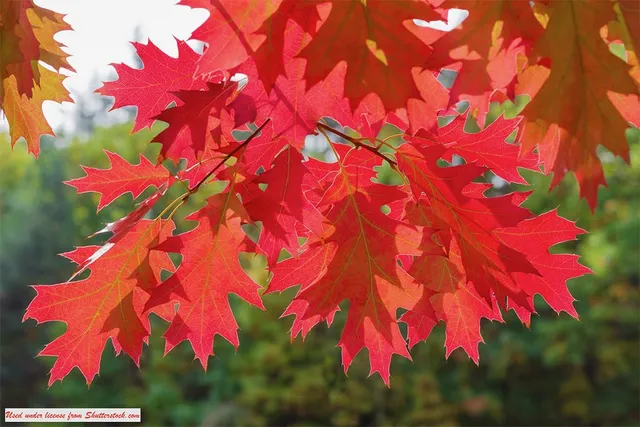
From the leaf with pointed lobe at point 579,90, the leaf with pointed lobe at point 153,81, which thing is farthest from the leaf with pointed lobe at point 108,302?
the leaf with pointed lobe at point 579,90

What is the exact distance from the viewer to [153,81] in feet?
2.22

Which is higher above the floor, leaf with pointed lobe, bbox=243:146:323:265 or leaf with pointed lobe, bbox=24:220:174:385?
leaf with pointed lobe, bbox=243:146:323:265

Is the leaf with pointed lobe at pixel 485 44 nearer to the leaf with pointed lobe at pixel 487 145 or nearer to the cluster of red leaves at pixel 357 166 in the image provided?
the cluster of red leaves at pixel 357 166

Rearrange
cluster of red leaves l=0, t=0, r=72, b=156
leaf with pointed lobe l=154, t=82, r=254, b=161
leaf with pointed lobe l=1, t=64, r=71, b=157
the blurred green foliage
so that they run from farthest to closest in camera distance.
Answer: the blurred green foliage → leaf with pointed lobe l=1, t=64, r=71, b=157 → cluster of red leaves l=0, t=0, r=72, b=156 → leaf with pointed lobe l=154, t=82, r=254, b=161

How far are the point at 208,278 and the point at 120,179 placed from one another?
0.59 ft

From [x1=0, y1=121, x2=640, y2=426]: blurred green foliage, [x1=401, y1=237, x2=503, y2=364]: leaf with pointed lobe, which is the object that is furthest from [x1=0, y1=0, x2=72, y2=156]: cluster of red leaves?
[x1=0, y1=121, x2=640, y2=426]: blurred green foliage

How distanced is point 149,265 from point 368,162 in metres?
0.23

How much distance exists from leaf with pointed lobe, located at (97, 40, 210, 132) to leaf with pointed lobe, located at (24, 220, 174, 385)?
0.12 metres

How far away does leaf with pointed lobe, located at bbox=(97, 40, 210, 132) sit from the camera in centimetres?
65

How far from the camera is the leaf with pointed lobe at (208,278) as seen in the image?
63 centimetres

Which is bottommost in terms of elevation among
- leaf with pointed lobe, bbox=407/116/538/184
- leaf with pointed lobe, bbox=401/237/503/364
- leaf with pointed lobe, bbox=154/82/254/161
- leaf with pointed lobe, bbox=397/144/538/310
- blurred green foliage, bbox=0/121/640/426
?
blurred green foliage, bbox=0/121/640/426

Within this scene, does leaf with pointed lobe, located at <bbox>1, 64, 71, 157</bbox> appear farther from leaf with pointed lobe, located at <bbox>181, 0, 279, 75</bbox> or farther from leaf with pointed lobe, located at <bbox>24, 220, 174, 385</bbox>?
leaf with pointed lobe, located at <bbox>181, 0, 279, 75</bbox>

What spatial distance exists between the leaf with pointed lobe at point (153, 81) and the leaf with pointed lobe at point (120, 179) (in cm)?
6

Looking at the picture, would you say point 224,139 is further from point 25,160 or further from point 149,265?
point 25,160
